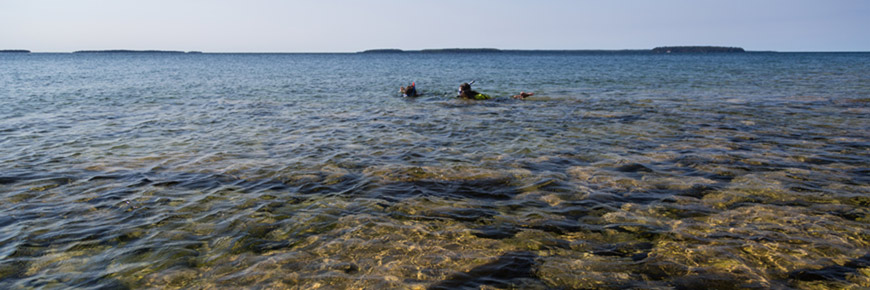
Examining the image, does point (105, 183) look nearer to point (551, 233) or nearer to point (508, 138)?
point (551, 233)

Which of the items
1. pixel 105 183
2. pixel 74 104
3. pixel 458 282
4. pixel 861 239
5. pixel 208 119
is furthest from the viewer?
pixel 74 104

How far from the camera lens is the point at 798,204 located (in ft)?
25.6

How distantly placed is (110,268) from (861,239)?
10.7 meters

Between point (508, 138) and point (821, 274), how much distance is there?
377 inches

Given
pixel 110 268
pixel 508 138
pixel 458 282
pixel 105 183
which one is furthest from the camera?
pixel 508 138

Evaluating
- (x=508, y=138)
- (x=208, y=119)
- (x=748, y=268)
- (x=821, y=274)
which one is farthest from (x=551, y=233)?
(x=208, y=119)

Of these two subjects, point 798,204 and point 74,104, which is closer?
point 798,204

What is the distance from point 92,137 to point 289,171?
9293mm

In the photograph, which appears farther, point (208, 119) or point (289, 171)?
point (208, 119)

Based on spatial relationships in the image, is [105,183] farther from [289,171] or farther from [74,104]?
[74,104]

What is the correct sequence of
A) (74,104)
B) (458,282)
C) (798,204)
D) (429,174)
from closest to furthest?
(458,282)
(798,204)
(429,174)
(74,104)

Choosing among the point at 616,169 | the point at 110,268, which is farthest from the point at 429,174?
the point at 110,268

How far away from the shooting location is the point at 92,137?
14836 mm

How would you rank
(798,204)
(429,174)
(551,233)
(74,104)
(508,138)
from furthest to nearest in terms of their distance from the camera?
(74,104) → (508,138) → (429,174) → (798,204) → (551,233)
